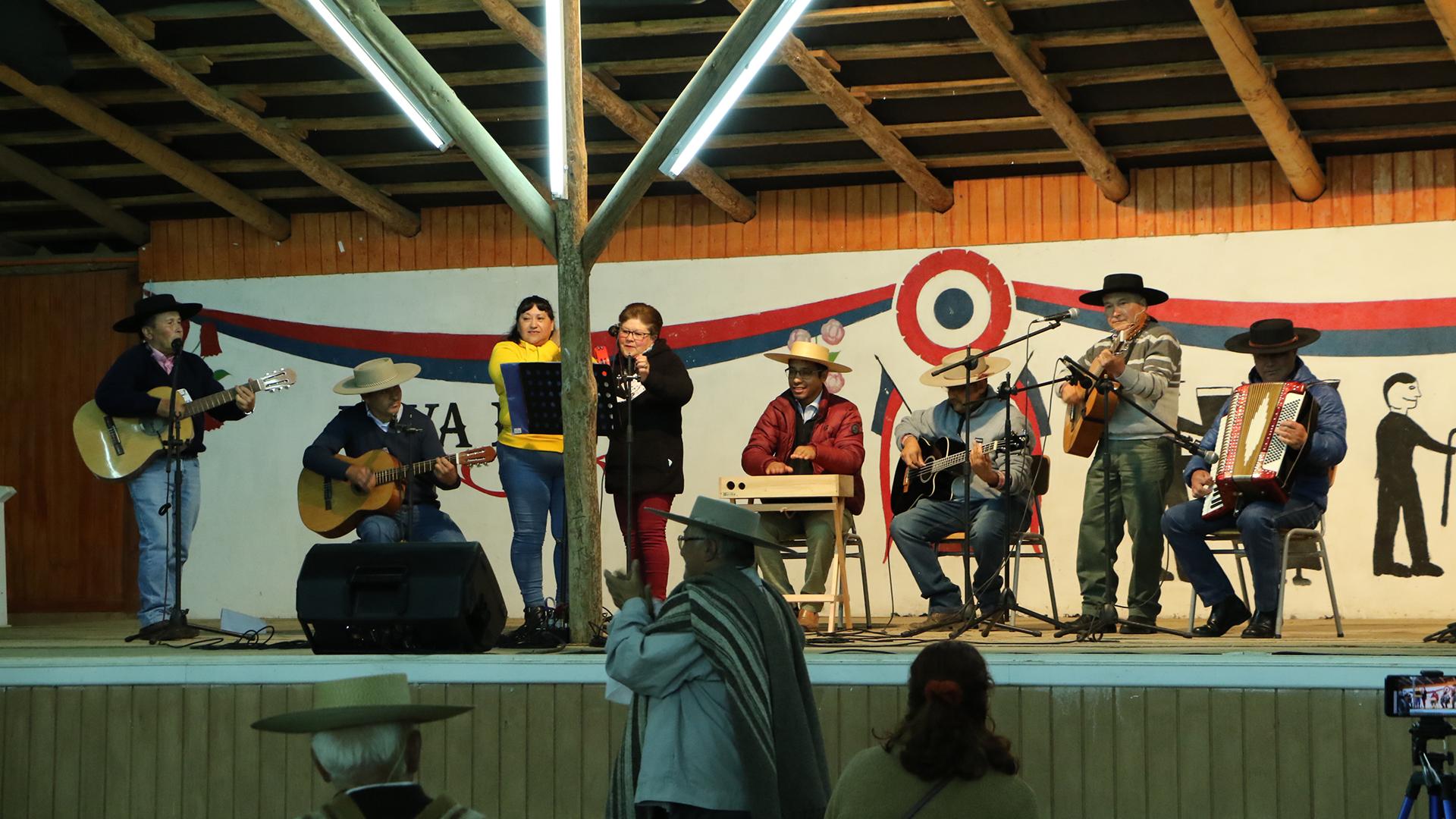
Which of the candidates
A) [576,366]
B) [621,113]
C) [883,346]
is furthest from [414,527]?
[883,346]

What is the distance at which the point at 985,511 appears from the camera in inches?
287

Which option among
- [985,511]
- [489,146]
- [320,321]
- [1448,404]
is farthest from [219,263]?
[1448,404]

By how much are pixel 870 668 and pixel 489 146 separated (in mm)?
2430

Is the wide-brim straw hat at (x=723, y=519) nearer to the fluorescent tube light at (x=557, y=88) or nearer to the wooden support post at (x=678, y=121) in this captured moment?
the wooden support post at (x=678, y=121)

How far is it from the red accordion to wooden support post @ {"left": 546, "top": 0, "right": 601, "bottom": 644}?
237 cm

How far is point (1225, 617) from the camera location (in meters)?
6.41

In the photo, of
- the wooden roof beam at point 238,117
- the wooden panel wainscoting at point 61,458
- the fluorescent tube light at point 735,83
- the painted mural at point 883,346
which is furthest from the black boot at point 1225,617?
the wooden panel wainscoting at point 61,458

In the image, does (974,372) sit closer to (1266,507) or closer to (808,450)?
(808,450)

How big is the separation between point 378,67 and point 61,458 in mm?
A: 6107

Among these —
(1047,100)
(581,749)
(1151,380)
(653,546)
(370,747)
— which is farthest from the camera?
(1047,100)

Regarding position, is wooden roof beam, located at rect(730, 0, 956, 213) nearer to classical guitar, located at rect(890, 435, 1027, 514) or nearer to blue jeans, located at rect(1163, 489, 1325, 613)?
classical guitar, located at rect(890, 435, 1027, 514)

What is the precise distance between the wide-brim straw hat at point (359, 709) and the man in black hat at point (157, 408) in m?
4.09

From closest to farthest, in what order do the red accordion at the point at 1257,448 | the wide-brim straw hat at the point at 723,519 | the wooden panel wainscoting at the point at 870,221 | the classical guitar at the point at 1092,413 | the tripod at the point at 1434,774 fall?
the tripod at the point at 1434,774, the wide-brim straw hat at the point at 723,519, the red accordion at the point at 1257,448, the classical guitar at the point at 1092,413, the wooden panel wainscoting at the point at 870,221

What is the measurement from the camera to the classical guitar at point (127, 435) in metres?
7.08
